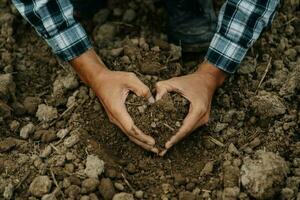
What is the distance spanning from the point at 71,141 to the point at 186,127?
430 millimetres

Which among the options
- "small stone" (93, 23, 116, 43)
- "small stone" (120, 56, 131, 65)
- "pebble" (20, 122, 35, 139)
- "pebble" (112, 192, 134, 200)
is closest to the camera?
"pebble" (112, 192, 134, 200)

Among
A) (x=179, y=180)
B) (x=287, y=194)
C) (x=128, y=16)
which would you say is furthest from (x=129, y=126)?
(x=128, y=16)

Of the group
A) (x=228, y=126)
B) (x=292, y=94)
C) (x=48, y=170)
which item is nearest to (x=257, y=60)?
(x=292, y=94)

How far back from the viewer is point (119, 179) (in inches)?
71.4

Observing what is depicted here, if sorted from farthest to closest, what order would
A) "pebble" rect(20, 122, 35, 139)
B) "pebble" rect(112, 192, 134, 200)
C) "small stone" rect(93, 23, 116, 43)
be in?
"small stone" rect(93, 23, 116, 43) < "pebble" rect(20, 122, 35, 139) < "pebble" rect(112, 192, 134, 200)

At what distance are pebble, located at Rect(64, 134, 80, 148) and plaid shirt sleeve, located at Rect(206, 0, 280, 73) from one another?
557mm

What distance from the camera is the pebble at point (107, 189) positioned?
5.72 ft

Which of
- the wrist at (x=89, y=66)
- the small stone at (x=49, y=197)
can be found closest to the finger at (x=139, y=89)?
the wrist at (x=89, y=66)

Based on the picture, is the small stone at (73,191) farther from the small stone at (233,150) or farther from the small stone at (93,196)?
the small stone at (233,150)

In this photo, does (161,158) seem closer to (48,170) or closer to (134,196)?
(134,196)

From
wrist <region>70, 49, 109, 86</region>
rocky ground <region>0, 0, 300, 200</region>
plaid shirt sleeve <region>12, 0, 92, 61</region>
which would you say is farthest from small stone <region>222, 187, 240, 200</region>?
plaid shirt sleeve <region>12, 0, 92, 61</region>

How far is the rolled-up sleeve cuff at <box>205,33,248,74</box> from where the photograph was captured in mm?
1845

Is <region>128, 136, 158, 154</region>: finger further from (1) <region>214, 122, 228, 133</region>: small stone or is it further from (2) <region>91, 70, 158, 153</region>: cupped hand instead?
(1) <region>214, 122, 228, 133</region>: small stone

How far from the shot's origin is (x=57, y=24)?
70.8 inches
